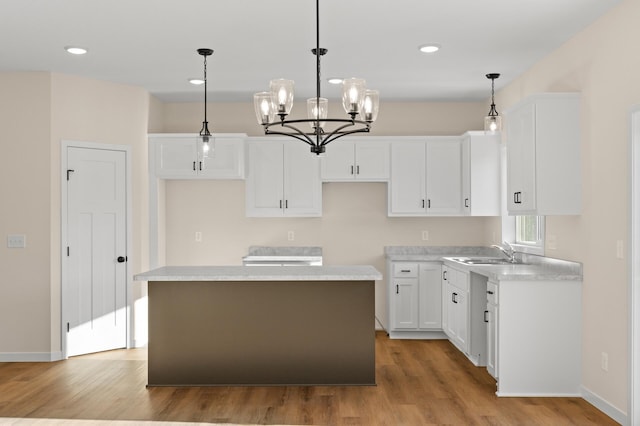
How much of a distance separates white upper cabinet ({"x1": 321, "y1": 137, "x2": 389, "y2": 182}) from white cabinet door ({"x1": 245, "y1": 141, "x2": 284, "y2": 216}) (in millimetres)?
492

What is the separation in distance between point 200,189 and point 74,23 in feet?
9.85

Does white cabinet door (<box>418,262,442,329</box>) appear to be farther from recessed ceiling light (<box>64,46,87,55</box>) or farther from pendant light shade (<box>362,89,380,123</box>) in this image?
recessed ceiling light (<box>64,46,87,55</box>)

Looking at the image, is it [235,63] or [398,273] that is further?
[398,273]

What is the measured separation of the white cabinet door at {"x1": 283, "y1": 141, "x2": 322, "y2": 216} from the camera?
6.71 metres

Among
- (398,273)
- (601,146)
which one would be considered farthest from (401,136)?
(601,146)

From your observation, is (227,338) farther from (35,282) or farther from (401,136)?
(401,136)

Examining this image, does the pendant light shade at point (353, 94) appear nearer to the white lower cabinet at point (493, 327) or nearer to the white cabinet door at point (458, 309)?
the white lower cabinet at point (493, 327)

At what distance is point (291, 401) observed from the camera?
4.30 m

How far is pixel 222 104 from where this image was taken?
278 inches

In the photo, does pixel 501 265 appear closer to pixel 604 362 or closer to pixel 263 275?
pixel 604 362

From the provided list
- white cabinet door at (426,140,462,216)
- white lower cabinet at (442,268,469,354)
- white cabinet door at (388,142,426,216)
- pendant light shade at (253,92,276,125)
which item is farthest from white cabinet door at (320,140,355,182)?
pendant light shade at (253,92,276,125)

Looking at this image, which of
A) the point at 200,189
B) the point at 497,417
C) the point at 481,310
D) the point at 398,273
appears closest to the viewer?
the point at 497,417

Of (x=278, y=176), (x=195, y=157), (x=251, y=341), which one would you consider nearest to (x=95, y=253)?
(x=195, y=157)

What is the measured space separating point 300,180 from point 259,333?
243cm
